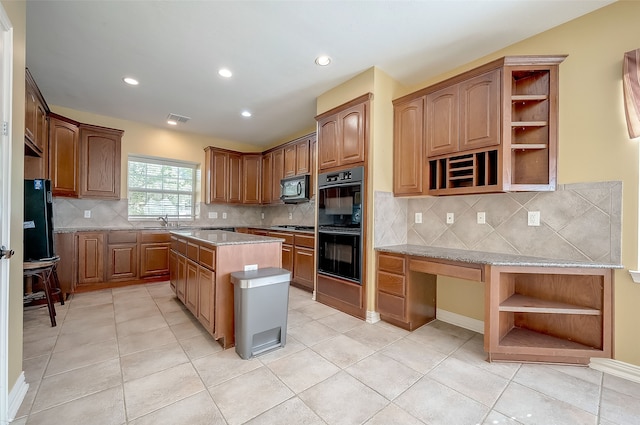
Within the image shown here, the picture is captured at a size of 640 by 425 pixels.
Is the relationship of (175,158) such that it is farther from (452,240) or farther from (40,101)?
(452,240)

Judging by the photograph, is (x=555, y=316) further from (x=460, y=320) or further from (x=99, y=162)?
(x=99, y=162)

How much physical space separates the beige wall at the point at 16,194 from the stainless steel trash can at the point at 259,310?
1.26 m

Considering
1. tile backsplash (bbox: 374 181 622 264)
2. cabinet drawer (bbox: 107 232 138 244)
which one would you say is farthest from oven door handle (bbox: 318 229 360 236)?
cabinet drawer (bbox: 107 232 138 244)

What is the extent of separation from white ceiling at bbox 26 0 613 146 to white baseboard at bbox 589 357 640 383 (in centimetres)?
267

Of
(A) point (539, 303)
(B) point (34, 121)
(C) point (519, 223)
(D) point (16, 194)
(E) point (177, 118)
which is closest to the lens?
(D) point (16, 194)

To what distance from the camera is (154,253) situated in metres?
4.33

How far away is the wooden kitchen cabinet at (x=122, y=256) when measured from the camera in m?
4.00

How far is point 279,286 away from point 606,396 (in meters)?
2.30

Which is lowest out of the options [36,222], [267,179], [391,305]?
[391,305]

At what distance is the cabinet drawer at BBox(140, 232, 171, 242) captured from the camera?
A: 4.24m

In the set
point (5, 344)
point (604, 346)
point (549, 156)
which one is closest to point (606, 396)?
point (604, 346)

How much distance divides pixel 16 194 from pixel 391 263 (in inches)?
114

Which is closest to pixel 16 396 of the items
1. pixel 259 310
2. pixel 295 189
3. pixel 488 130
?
pixel 259 310

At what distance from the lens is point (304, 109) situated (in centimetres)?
407
